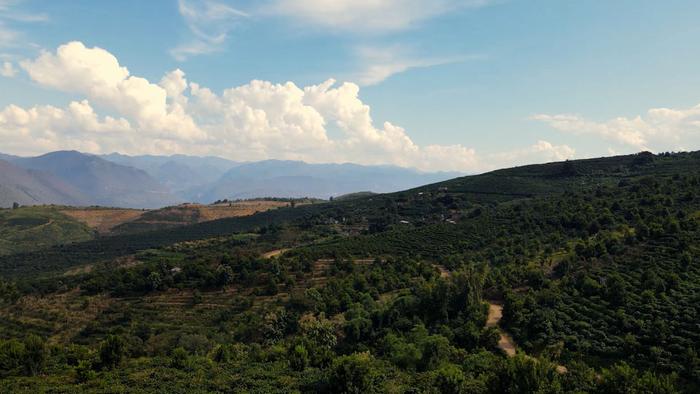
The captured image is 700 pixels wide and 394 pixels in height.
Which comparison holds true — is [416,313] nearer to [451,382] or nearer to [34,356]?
[451,382]

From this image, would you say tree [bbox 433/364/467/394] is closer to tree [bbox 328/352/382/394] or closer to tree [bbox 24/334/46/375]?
tree [bbox 328/352/382/394]

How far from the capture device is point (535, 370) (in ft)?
75.5

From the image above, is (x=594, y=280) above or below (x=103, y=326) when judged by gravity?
above

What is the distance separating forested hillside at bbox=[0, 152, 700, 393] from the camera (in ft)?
91.1

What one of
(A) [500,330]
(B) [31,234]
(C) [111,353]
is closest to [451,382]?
(A) [500,330]

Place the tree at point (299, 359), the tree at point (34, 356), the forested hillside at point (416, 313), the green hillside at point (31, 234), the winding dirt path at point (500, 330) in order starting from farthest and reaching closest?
the green hillside at point (31, 234) < the winding dirt path at point (500, 330) < the tree at point (34, 356) < the tree at point (299, 359) < the forested hillside at point (416, 313)

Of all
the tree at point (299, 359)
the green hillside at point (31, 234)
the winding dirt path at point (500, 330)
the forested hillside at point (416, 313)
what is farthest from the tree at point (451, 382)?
the green hillside at point (31, 234)


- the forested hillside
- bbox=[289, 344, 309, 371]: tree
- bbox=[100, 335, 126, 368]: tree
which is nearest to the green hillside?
the forested hillside

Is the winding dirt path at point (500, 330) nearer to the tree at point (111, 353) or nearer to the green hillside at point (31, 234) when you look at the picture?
the tree at point (111, 353)

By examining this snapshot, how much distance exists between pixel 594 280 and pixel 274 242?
254 feet

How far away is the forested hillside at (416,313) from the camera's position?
27.8 meters

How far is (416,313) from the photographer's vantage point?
41938 mm

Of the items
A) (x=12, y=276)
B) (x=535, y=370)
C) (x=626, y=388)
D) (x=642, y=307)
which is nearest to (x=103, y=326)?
(x=535, y=370)

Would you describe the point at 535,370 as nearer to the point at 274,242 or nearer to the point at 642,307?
the point at 642,307
